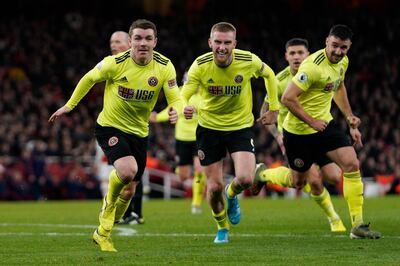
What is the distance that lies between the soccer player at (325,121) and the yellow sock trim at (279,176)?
30.1 inches

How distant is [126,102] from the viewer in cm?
1104

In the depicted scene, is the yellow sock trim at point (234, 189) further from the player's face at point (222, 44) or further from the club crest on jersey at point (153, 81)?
the club crest on jersey at point (153, 81)

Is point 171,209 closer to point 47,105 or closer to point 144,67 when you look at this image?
point 144,67

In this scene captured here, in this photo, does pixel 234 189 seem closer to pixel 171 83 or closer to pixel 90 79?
pixel 171 83

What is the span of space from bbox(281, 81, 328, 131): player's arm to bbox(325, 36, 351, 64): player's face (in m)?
0.57

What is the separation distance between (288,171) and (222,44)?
300 centimetres

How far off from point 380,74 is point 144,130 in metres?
24.6

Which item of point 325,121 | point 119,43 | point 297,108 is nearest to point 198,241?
point 297,108

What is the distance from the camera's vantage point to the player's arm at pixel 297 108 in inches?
449

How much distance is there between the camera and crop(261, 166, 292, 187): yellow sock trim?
13.5m

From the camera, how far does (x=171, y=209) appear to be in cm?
1998

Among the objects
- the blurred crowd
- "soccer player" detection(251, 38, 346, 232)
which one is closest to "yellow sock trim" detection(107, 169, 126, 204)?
"soccer player" detection(251, 38, 346, 232)

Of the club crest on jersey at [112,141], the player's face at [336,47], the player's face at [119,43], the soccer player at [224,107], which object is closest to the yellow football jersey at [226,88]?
the soccer player at [224,107]

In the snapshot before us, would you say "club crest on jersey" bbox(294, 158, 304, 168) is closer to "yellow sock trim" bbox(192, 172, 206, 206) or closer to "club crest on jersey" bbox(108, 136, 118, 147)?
"club crest on jersey" bbox(108, 136, 118, 147)
